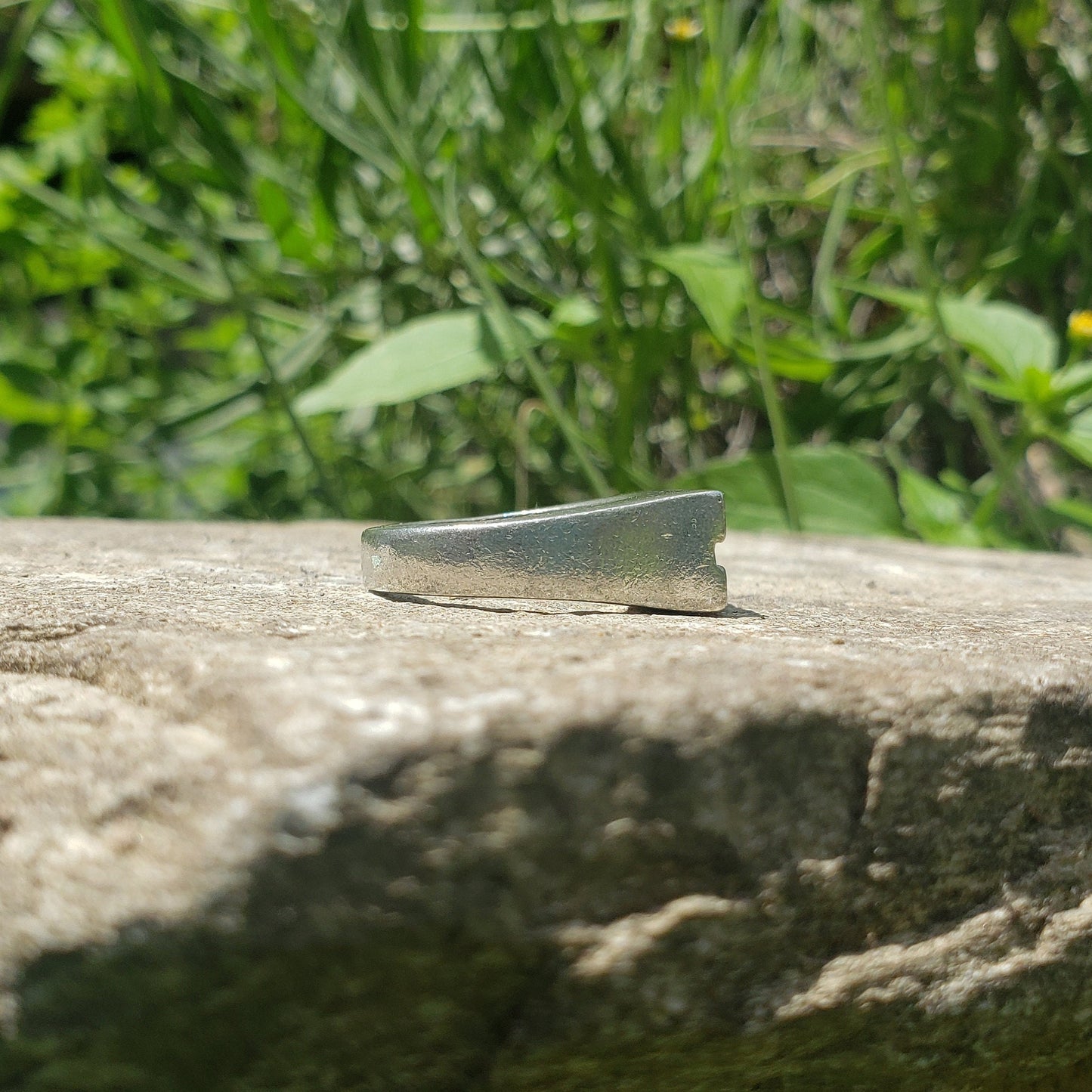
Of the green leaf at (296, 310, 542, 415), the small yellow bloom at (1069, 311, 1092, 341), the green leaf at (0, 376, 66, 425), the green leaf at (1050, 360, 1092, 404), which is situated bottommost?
the green leaf at (1050, 360, 1092, 404)

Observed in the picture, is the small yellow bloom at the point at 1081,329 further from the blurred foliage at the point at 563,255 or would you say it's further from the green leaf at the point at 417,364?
the green leaf at the point at 417,364

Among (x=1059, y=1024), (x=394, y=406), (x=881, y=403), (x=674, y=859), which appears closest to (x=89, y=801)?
(x=674, y=859)

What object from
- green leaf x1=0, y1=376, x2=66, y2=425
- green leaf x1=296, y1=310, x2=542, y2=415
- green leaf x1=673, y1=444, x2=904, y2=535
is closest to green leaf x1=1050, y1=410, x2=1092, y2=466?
green leaf x1=673, y1=444, x2=904, y2=535

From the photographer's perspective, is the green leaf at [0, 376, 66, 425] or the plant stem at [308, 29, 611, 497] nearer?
the plant stem at [308, 29, 611, 497]

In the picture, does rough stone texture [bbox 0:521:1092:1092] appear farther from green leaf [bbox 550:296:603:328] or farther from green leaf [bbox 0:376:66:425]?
green leaf [bbox 0:376:66:425]

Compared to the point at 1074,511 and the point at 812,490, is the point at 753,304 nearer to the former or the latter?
the point at 812,490

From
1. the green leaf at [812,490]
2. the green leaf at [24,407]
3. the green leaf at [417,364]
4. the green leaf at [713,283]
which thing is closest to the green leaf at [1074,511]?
the green leaf at [812,490]
